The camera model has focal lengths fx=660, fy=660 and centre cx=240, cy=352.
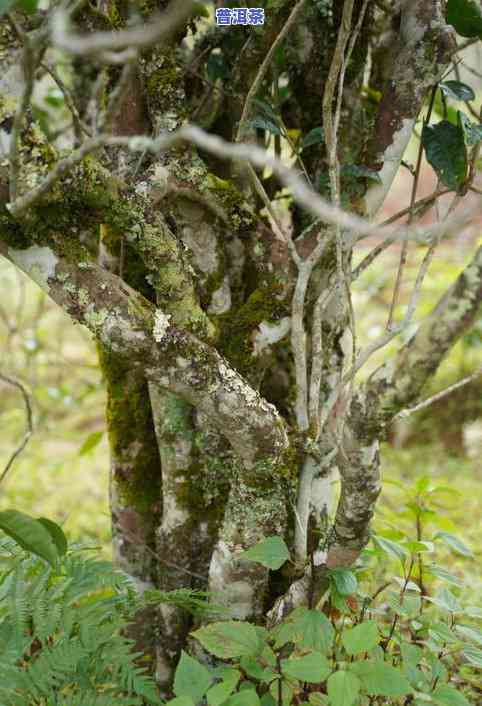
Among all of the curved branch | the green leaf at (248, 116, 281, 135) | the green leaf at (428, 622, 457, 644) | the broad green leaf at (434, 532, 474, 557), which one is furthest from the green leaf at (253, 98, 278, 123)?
the green leaf at (428, 622, 457, 644)

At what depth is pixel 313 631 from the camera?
1229 mm

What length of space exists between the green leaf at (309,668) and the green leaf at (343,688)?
0.02m

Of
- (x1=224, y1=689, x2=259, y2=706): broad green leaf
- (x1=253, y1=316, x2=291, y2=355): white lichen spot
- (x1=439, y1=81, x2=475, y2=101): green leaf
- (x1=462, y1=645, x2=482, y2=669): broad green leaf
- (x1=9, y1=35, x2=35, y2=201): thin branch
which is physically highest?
(x1=439, y1=81, x2=475, y2=101): green leaf

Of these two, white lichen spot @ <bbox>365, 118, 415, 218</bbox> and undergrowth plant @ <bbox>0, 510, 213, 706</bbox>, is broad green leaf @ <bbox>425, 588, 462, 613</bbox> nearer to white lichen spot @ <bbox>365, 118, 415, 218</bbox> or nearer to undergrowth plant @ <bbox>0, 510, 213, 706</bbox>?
undergrowth plant @ <bbox>0, 510, 213, 706</bbox>

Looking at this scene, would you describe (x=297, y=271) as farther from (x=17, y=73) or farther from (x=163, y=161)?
(x=17, y=73)

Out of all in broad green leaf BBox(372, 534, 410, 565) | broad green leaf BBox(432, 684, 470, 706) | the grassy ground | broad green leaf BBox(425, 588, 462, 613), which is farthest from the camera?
the grassy ground

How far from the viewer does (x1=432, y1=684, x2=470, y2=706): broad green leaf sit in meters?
1.14

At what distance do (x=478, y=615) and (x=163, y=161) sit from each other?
45.8 inches

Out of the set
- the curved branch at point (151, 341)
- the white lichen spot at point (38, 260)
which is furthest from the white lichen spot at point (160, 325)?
the white lichen spot at point (38, 260)

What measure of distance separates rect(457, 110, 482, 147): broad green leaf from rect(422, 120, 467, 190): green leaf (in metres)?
0.03

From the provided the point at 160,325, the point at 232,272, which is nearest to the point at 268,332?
the point at 232,272

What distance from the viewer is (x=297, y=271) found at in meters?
1.54

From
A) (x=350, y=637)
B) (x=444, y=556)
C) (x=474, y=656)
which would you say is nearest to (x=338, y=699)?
(x=350, y=637)

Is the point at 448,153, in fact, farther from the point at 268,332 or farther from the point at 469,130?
the point at 268,332
